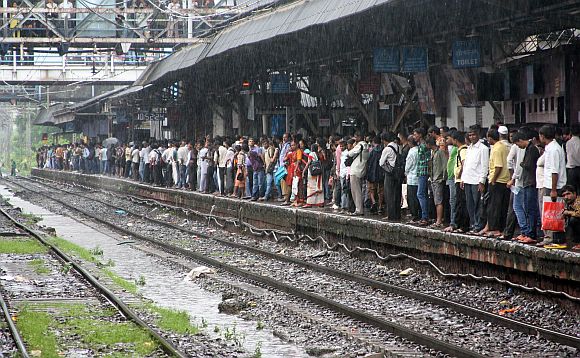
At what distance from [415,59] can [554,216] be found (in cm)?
726

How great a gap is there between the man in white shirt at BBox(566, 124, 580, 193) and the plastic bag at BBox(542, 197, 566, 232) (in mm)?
878

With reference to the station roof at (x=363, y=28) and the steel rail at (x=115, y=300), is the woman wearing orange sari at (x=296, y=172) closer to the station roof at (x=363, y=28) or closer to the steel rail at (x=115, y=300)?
the station roof at (x=363, y=28)

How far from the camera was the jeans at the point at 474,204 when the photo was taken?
1434 centimetres

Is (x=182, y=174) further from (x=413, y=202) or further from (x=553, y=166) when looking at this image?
(x=553, y=166)

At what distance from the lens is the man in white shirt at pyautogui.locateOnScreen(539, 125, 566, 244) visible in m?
12.2

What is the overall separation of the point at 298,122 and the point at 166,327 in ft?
62.6

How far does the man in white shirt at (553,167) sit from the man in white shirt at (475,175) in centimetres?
179

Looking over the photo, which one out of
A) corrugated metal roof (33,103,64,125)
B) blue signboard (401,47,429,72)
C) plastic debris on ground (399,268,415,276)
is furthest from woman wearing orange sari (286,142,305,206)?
corrugated metal roof (33,103,64,125)

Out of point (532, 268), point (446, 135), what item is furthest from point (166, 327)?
point (446, 135)

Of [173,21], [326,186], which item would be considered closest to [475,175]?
[326,186]

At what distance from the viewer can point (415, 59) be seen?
61.7ft

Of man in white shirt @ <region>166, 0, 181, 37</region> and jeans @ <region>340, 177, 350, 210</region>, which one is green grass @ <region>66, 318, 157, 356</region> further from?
man in white shirt @ <region>166, 0, 181, 37</region>

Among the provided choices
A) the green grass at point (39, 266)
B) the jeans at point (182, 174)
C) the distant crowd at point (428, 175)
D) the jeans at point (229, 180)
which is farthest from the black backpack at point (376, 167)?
the jeans at point (182, 174)

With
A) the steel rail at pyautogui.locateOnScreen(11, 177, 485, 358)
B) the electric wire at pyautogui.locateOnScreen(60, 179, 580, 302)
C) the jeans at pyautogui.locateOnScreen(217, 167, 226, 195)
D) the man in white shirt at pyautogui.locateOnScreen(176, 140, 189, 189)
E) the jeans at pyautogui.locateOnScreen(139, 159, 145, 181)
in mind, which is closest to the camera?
the steel rail at pyautogui.locateOnScreen(11, 177, 485, 358)
